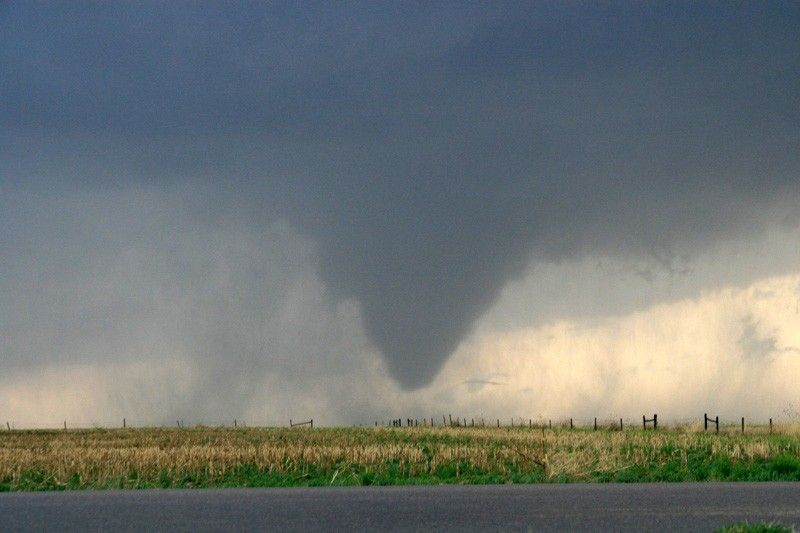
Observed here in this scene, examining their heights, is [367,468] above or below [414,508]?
below

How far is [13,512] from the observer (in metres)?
15.5

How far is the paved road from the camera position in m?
13.5

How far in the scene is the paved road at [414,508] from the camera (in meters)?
13.5

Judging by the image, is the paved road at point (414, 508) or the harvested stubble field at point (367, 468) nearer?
the paved road at point (414, 508)

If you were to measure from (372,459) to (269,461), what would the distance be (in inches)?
124

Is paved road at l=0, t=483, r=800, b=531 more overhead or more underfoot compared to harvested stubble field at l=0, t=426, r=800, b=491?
more overhead

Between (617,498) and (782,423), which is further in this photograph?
(782,423)

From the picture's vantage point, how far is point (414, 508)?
15.3 metres

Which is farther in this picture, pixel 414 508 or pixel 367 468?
pixel 367 468

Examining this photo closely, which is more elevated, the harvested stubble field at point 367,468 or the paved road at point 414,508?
the paved road at point 414,508

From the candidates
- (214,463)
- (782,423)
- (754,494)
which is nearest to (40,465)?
(214,463)

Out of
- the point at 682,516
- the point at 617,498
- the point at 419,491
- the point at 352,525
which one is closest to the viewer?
the point at 352,525

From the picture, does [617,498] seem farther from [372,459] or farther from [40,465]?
[40,465]

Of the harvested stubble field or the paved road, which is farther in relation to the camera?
the harvested stubble field
